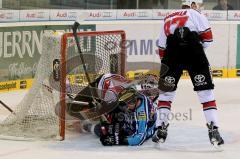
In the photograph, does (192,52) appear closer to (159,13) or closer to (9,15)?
(9,15)

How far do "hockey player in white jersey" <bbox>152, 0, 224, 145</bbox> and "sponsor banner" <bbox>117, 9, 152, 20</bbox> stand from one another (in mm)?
4525

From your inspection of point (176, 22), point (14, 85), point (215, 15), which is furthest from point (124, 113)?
point (215, 15)

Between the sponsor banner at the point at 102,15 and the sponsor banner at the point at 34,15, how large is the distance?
81 cm

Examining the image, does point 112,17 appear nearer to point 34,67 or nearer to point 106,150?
point 34,67

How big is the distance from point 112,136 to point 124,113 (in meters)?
0.25

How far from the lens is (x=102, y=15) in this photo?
31.8 ft

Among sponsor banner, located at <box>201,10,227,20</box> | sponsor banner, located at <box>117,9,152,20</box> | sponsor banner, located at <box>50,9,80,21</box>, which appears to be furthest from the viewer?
sponsor banner, located at <box>201,10,227,20</box>

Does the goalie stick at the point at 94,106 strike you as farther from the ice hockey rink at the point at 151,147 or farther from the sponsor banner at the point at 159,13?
the sponsor banner at the point at 159,13

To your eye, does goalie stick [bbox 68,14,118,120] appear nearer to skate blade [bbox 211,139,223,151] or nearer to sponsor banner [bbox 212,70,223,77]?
skate blade [bbox 211,139,223,151]

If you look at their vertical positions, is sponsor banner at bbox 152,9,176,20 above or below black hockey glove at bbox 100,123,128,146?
above

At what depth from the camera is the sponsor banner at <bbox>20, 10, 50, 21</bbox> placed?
873 centimetres

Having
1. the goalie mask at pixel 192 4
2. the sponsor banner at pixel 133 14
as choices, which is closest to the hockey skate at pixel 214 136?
the goalie mask at pixel 192 4

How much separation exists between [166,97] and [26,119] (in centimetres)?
133

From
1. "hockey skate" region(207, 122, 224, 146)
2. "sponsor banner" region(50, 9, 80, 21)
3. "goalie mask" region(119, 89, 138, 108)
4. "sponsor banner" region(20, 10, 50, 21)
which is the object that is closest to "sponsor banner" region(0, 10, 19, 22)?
"sponsor banner" region(20, 10, 50, 21)
